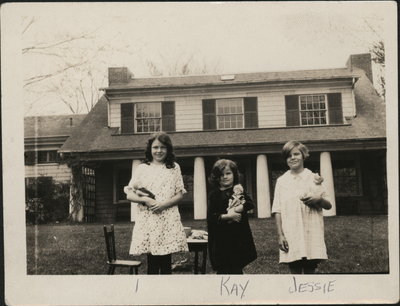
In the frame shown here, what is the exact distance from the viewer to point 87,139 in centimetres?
394

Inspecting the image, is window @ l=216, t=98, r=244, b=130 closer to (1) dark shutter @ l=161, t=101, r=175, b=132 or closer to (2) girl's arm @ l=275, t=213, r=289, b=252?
(1) dark shutter @ l=161, t=101, r=175, b=132

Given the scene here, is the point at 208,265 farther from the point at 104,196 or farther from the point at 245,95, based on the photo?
the point at 245,95

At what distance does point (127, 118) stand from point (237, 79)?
1.11 meters

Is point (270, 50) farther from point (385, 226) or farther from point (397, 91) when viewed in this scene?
point (385, 226)

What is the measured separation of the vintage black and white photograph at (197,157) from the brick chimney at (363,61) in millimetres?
14

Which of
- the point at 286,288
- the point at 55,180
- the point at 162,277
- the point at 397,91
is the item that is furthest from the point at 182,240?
the point at 397,91

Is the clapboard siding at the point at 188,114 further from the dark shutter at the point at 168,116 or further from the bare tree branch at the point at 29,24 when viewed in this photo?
the bare tree branch at the point at 29,24

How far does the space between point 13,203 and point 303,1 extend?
2.82 meters

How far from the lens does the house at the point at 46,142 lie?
3395 mm

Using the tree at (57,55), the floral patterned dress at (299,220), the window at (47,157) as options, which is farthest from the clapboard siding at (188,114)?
the floral patterned dress at (299,220)

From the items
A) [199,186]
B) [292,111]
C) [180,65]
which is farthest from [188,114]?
[292,111]

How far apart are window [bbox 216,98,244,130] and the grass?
0.99 metres

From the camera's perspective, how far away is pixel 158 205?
2.92 m

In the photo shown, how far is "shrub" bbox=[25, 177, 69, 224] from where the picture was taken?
3.40 meters
